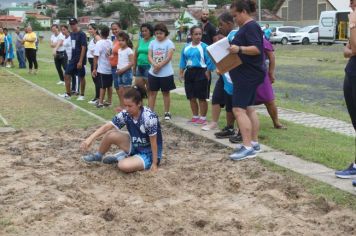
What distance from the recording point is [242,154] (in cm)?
658

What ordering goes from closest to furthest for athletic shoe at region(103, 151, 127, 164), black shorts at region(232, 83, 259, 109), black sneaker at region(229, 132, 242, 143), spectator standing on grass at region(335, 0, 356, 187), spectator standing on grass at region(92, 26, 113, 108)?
spectator standing on grass at region(335, 0, 356, 187)
athletic shoe at region(103, 151, 127, 164)
black shorts at region(232, 83, 259, 109)
black sneaker at region(229, 132, 242, 143)
spectator standing on grass at region(92, 26, 113, 108)

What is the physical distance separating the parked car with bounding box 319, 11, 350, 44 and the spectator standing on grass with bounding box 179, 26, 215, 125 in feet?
109

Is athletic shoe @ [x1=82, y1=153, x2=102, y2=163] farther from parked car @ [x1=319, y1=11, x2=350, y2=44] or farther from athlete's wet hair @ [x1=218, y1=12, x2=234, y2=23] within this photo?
parked car @ [x1=319, y1=11, x2=350, y2=44]

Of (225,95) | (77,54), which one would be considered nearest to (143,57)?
(225,95)

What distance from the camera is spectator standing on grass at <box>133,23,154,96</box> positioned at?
970 centimetres

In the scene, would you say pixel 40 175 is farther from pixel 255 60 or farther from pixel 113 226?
pixel 255 60

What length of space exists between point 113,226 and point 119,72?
5852mm

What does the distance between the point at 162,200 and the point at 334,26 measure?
37.7 meters

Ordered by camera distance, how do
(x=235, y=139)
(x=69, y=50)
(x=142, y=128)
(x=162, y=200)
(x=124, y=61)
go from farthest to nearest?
(x=69, y=50) → (x=124, y=61) → (x=235, y=139) → (x=142, y=128) → (x=162, y=200)

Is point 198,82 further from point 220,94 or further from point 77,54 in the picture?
point 77,54

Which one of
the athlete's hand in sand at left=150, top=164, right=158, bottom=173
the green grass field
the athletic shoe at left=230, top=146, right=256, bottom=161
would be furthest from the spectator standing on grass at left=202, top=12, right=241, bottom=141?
the athlete's hand in sand at left=150, top=164, right=158, bottom=173

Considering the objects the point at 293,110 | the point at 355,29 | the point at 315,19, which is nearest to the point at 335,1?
the point at 315,19

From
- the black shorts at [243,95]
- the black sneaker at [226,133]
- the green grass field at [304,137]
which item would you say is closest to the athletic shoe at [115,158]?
the black shorts at [243,95]

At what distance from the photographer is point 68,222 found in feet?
15.1
